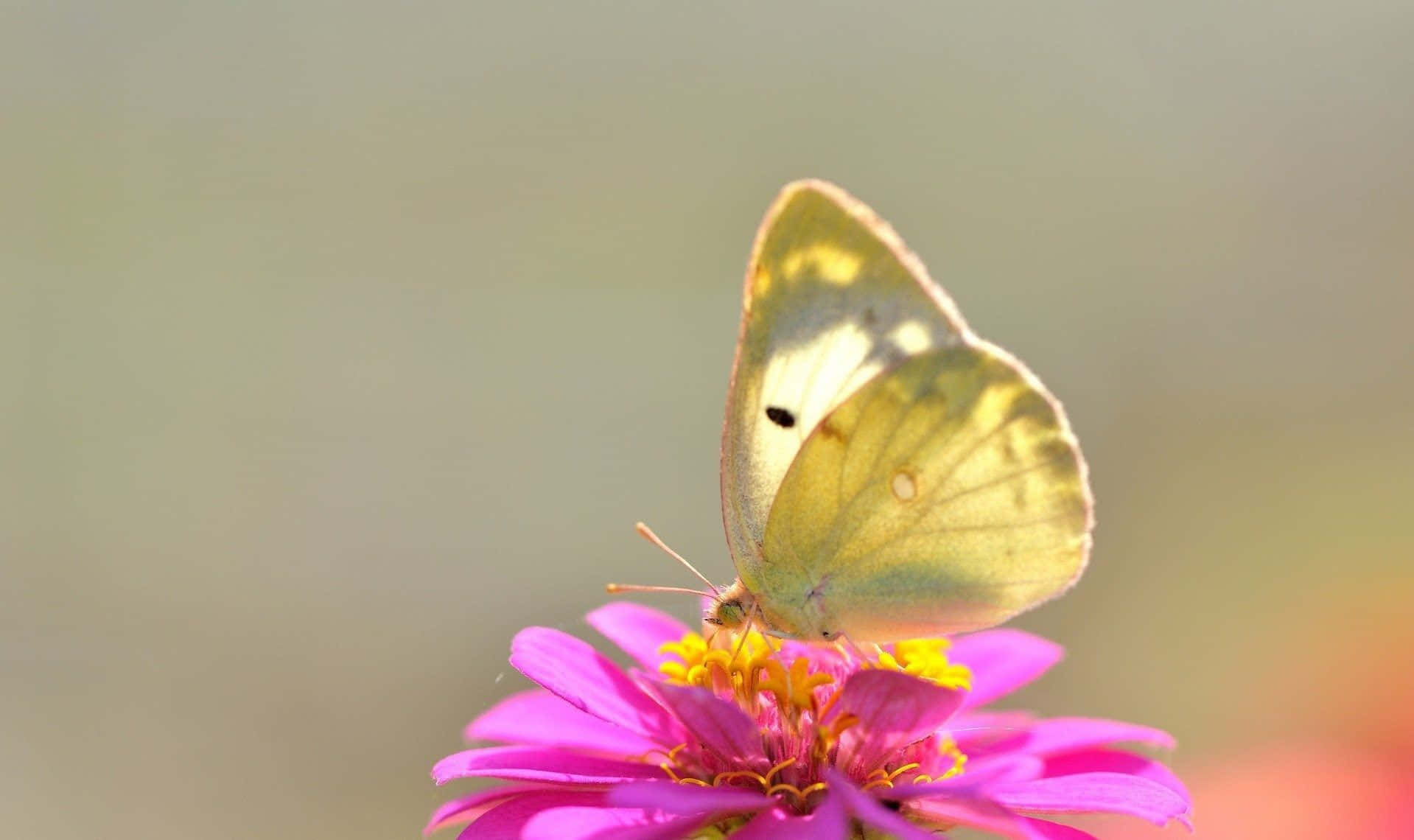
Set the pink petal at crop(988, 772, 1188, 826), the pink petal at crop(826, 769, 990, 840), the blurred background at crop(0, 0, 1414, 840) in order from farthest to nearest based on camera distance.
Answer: the blurred background at crop(0, 0, 1414, 840), the pink petal at crop(988, 772, 1188, 826), the pink petal at crop(826, 769, 990, 840)

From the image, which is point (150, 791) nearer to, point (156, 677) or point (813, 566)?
point (156, 677)

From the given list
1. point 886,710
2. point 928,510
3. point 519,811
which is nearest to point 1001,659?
point 928,510

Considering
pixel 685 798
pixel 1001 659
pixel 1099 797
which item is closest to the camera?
pixel 685 798

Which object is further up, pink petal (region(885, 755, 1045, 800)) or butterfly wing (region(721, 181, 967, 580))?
butterfly wing (region(721, 181, 967, 580))

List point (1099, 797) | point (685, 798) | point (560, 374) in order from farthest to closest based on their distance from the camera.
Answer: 1. point (560, 374)
2. point (1099, 797)
3. point (685, 798)

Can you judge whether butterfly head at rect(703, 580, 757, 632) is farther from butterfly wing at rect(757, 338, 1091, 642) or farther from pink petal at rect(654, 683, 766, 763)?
pink petal at rect(654, 683, 766, 763)

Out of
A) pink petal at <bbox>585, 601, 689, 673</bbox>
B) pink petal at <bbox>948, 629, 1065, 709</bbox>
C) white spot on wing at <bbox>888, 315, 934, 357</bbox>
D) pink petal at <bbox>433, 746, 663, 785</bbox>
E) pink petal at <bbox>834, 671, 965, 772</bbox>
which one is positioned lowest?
pink petal at <bbox>433, 746, 663, 785</bbox>

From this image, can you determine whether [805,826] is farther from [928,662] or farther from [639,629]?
[639,629]

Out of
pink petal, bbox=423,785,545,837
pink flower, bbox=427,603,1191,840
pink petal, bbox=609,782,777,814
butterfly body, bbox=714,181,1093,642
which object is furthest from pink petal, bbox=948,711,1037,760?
pink petal, bbox=423,785,545,837
